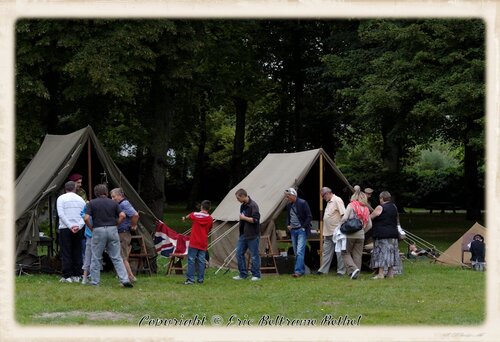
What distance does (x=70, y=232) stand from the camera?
14.2 metres

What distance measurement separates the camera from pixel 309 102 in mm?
31969

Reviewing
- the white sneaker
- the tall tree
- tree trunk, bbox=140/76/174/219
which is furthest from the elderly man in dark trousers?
tree trunk, bbox=140/76/174/219

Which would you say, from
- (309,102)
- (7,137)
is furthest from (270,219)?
(309,102)

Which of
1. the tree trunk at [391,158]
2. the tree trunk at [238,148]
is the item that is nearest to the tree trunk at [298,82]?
the tree trunk at [238,148]

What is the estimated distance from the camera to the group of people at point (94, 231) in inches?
510

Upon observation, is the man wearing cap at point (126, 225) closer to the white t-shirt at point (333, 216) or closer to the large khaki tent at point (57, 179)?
the large khaki tent at point (57, 179)

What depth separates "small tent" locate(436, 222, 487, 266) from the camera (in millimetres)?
16875

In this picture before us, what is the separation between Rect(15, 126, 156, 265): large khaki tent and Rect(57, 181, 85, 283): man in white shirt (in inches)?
43.3

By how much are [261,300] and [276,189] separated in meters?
5.07

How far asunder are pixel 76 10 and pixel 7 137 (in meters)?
5.23

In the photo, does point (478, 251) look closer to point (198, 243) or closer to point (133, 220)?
point (198, 243)

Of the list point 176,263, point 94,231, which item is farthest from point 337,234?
point 94,231

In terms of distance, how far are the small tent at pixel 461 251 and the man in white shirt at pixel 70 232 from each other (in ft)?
25.3

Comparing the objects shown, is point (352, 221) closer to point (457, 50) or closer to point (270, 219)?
point (270, 219)
